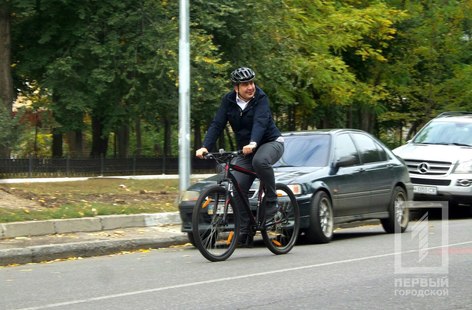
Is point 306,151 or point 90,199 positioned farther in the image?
point 90,199

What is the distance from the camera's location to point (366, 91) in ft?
94.7

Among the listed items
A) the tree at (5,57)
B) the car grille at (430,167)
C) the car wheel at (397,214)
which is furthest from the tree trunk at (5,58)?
the car wheel at (397,214)

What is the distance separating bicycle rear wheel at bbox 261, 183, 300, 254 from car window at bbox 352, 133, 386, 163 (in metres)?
3.03

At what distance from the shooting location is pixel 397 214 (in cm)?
1389

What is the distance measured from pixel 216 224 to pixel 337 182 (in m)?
3.27

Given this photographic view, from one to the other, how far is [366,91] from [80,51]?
9.66m

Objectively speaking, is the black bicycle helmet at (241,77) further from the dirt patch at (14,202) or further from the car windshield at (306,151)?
the dirt patch at (14,202)

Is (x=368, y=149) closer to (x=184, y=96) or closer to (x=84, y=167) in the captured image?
(x=184, y=96)

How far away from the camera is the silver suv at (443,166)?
16.8 m

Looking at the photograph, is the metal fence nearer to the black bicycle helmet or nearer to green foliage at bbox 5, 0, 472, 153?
green foliage at bbox 5, 0, 472, 153

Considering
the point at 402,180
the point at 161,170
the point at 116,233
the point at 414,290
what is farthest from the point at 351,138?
the point at 161,170

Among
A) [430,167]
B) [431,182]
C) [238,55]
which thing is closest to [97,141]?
[238,55]

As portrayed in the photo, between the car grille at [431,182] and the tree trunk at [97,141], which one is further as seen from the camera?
the tree trunk at [97,141]

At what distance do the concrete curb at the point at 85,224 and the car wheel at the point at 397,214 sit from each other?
11.1ft
